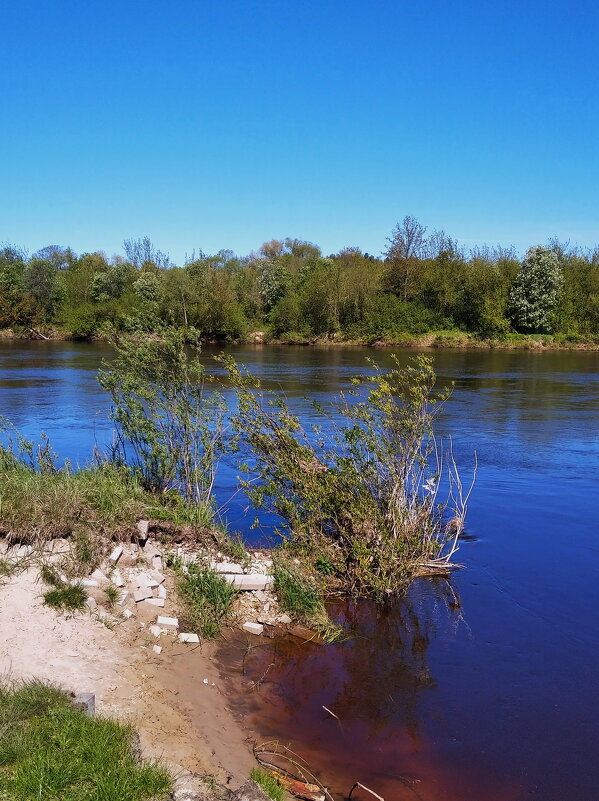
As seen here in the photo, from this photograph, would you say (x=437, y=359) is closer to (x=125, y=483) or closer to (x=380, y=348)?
(x=380, y=348)

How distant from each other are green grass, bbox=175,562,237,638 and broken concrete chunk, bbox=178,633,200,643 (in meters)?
Result: 0.17

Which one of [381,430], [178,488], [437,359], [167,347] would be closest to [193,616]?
[178,488]

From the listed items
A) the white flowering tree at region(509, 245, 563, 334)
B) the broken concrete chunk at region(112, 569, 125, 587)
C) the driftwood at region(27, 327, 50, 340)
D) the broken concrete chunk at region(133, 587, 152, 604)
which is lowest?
the broken concrete chunk at region(133, 587, 152, 604)

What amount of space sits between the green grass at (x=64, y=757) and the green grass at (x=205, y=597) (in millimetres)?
→ 2751

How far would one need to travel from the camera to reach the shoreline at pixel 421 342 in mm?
68750

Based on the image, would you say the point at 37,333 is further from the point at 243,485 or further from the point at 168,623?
the point at 168,623

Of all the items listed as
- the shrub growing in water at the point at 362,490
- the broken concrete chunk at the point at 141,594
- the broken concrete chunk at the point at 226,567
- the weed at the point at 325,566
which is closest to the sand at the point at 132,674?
the broken concrete chunk at the point at 141,594

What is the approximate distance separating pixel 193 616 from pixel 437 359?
163 ft

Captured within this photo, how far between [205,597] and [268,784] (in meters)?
3.49

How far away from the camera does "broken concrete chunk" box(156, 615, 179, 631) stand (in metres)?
8.77

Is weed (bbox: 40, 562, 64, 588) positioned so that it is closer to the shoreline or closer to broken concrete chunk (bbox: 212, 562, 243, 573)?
broken concrete chunk (bbox: 212, 562, 243, 573)

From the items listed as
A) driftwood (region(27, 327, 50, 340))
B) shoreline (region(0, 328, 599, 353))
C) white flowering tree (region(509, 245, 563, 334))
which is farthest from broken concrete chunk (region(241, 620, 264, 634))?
driftwood (region(27, 327, 50, 340))

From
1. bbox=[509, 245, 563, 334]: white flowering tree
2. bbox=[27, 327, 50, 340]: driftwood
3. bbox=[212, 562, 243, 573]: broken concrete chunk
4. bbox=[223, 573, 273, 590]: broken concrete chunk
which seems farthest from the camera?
bbox=[27, 327, 50, 340]: driftwood

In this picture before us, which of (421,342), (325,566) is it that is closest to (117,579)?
(325,566)
